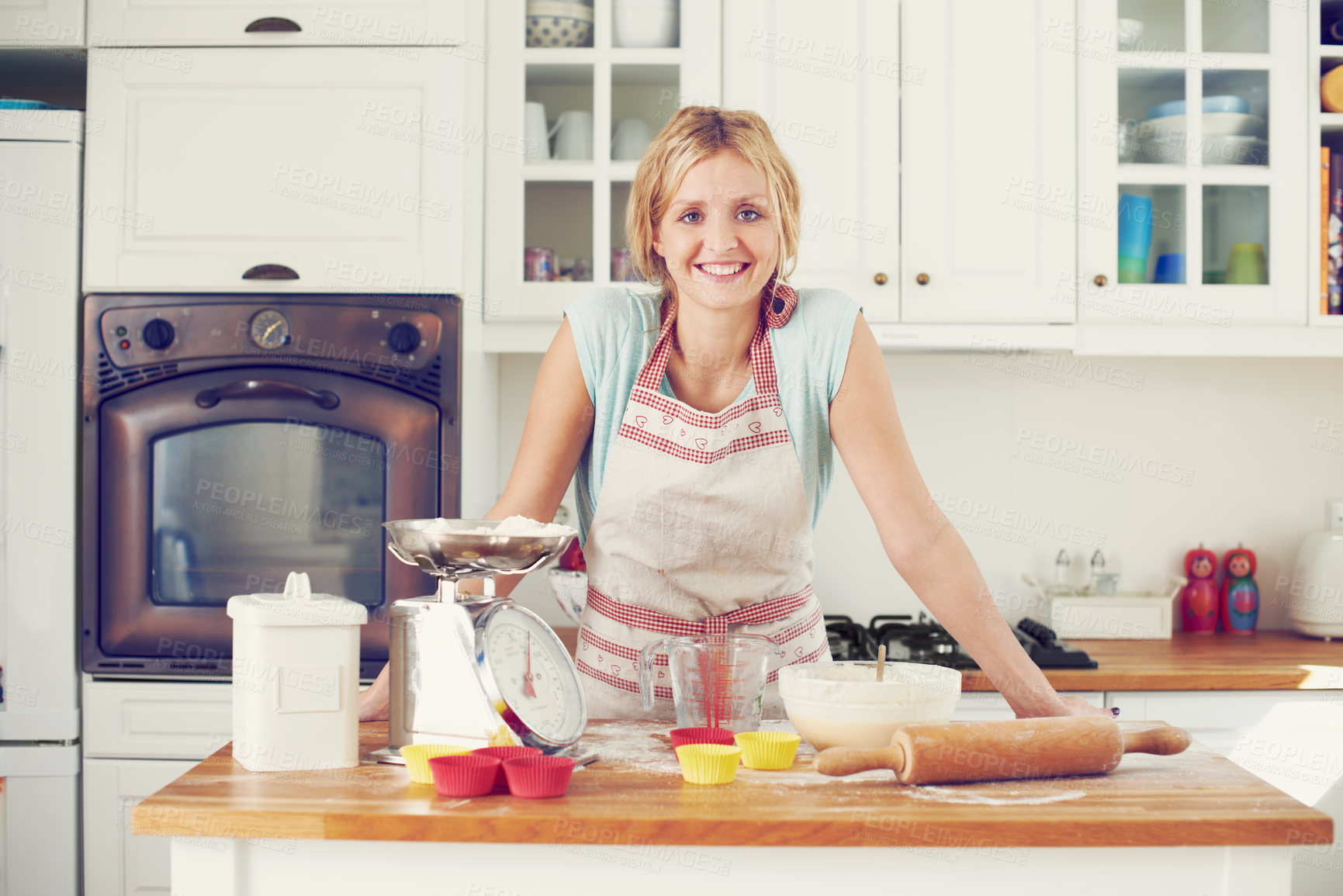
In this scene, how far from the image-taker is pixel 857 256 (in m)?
2.26

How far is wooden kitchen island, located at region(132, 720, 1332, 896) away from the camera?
84 cm

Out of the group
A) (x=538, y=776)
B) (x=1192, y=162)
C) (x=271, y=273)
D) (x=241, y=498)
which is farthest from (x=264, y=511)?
(x=1192, y=162)

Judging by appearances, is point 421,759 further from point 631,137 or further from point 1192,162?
point 1192,162

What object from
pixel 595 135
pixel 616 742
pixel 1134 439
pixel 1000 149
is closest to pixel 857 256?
pixel 1000 149

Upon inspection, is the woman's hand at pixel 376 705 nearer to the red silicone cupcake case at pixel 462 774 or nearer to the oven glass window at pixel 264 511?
the red silicone cupcake case at pixel 462 774

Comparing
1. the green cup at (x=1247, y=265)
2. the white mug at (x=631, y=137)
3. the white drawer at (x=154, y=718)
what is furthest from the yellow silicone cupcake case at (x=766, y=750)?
the green cup at (x=1247, y=265)

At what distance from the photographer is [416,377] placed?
202cm

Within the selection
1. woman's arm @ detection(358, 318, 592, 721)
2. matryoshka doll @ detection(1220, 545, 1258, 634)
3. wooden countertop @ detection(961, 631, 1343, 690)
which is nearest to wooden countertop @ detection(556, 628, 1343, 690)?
wooden countertop @ detection(961, 631, 1343, 690)

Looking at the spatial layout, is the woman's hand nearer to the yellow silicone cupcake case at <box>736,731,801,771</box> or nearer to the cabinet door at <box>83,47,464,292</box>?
the yellow silicone cupcake case at <box>736,731,801,771</box>

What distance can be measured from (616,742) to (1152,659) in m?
1.46

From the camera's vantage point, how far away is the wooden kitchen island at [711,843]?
2.76 ft

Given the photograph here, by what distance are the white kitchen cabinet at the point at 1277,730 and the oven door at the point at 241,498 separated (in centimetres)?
142

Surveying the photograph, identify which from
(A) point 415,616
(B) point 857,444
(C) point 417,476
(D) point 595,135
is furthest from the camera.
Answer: (D) point 595,135

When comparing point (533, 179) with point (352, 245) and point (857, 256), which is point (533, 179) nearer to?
point (352, 245)
